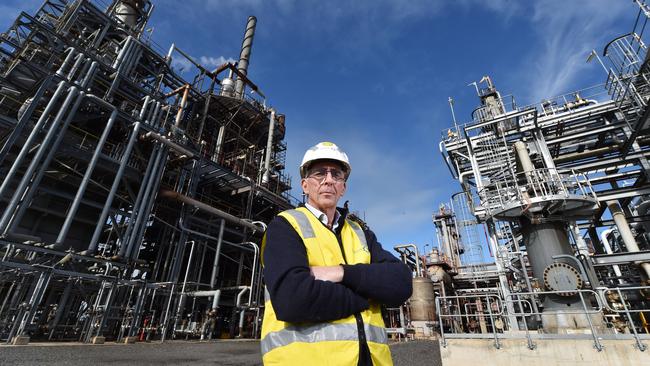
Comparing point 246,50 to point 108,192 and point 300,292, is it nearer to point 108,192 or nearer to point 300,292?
point 108,192

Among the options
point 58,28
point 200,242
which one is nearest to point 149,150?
point 200,242

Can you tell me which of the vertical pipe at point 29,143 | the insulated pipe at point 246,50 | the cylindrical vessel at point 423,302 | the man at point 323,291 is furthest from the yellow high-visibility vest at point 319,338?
the insulated pipe at point 246,50

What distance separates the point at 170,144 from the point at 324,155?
1308 cm

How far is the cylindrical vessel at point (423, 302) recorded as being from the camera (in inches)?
752

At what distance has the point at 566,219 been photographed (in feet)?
33.1

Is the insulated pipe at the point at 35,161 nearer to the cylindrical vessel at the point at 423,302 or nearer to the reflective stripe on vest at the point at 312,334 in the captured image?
the reflective stripe on vest at the point at 312,334

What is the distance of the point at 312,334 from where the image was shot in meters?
1.39

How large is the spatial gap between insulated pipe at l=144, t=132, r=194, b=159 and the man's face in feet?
42.0

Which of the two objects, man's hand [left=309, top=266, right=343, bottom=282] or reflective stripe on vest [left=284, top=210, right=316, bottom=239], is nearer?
man's hand [left=309, top=266, right=343, bottom=282]

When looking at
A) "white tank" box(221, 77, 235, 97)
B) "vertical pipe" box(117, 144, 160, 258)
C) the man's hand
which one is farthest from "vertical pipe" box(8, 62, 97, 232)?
the man's hand

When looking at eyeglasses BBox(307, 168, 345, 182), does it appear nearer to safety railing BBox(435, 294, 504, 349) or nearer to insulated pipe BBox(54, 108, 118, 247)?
safety railing BBox(435, 294, 504, 349)

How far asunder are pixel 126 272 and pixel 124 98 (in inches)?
356

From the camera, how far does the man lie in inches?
54.0

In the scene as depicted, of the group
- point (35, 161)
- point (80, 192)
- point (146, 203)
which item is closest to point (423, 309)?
point (146, 203)
